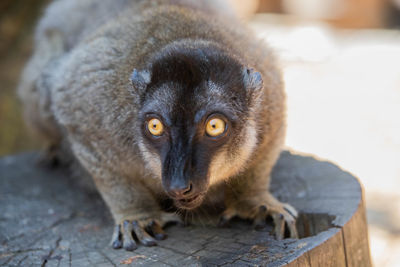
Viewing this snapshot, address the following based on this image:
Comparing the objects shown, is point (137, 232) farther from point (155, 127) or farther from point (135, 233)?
point (155, 127)

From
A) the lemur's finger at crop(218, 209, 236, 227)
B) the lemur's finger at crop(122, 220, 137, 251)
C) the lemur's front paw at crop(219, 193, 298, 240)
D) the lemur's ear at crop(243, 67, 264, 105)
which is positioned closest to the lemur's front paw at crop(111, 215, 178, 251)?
the lemur's finger at crop(122, 220, 137, 251)

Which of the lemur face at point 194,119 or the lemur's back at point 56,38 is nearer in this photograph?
the lemur face at point 194,119

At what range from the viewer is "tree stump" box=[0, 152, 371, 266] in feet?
11.9

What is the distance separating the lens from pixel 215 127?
12.3 feet

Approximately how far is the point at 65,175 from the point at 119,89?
6.89ft

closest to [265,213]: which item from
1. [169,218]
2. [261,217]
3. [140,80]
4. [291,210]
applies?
[261,217]

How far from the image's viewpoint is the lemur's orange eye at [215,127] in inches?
146

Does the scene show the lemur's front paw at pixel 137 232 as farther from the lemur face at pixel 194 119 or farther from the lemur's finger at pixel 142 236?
the lemur face at pixel 194 119

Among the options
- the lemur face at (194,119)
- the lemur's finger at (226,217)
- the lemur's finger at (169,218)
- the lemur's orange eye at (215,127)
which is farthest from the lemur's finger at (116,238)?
the lemur's orange eye at (215,127)

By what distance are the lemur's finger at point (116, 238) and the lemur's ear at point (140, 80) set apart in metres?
1.19

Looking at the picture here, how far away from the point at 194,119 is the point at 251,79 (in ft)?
2.10

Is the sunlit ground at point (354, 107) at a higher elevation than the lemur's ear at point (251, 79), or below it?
higher

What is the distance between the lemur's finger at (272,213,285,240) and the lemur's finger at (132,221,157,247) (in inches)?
38.1

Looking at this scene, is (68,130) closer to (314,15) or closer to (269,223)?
(269,223)
